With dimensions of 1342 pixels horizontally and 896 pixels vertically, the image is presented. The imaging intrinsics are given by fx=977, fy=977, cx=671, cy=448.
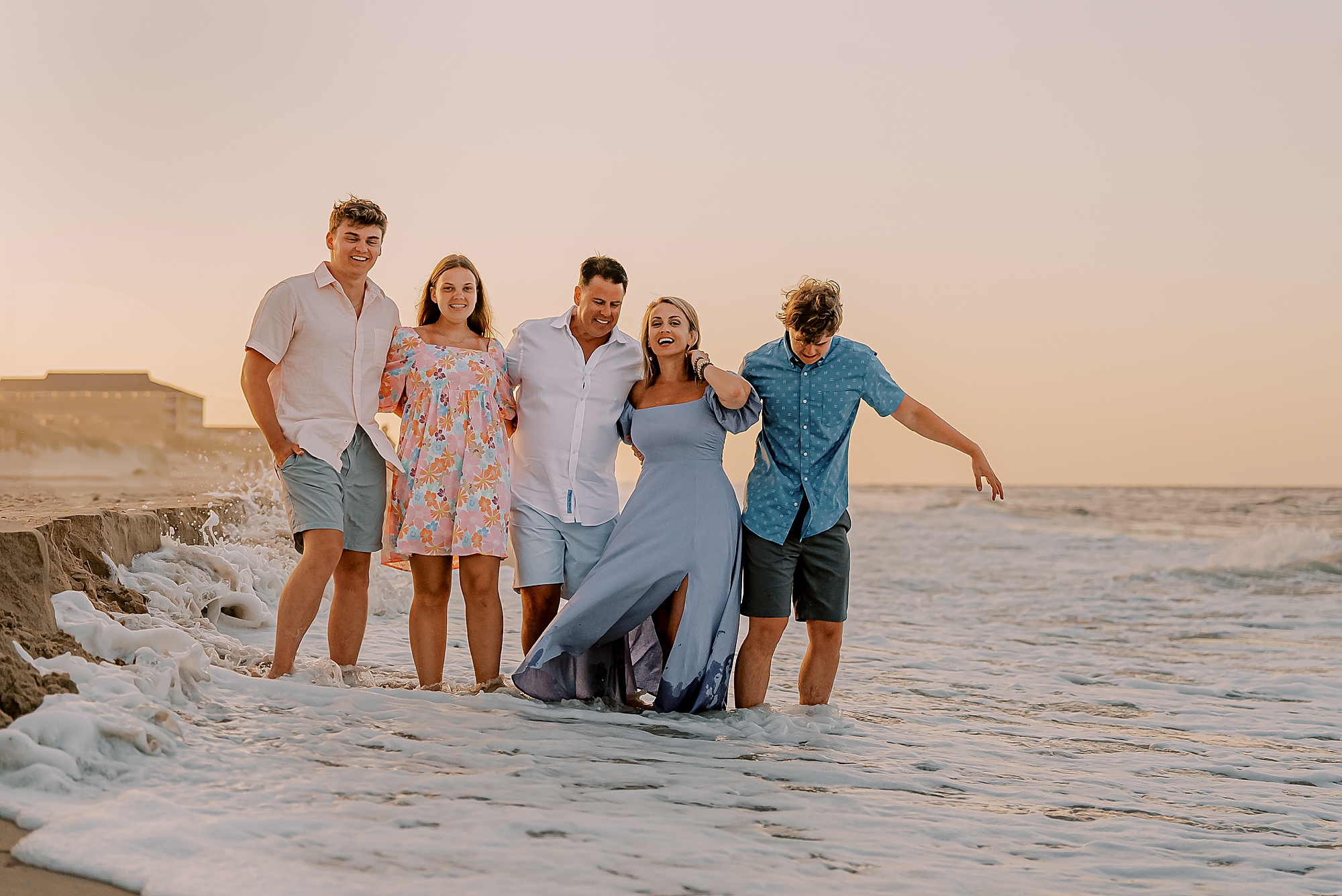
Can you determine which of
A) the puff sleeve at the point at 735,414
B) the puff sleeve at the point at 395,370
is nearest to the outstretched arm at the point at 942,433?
the puff sleeve at the point at 735,414

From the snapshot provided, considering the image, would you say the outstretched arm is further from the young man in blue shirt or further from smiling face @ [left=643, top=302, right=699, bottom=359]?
smiling face @ [left=643, top=302, right=699, bottom=359]

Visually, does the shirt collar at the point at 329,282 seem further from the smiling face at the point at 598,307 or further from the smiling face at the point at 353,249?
the smiling face at the point at 598,307

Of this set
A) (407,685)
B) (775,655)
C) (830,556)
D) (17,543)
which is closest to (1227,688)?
(775,655)

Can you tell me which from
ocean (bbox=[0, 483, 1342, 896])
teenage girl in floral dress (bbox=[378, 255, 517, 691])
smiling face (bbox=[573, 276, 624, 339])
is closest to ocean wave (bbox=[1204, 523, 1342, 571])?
ocean (bbox=[0, 483, 1342, 896])

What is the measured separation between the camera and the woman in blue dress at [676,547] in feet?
13.2

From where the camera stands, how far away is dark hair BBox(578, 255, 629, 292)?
13.7 feet

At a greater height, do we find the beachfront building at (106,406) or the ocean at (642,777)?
the beachfront building at (106,406)

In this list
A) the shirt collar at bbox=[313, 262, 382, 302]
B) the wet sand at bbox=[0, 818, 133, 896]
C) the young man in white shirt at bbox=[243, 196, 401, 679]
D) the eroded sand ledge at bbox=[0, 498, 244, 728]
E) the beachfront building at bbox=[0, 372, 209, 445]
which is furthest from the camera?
the beachfront building at bbox=[0, 372, 209, 445]

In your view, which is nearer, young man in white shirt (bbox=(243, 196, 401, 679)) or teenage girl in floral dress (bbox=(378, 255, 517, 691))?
young man in white shirt (bbox=(243, 196, 401, 679))

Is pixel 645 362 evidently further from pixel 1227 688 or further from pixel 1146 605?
pixel 1146 605

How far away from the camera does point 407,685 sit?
4.46m

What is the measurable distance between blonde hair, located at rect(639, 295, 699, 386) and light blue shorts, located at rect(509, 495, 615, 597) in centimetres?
68

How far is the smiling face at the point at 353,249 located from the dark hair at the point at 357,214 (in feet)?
0.05

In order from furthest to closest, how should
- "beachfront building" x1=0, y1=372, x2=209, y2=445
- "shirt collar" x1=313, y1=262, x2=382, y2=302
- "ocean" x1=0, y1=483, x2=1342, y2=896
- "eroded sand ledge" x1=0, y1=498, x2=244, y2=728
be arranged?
"beachfront building" x1=0, y1=372, x2=209, y2=445, "shirt collar" x1=313, y1=262, x2=382, y2=302, "eroded sand ledge" x1=0, y1=498, x2=244, y2=728, "ocean" x1=0, y1=483, x2=1342, y2=896
